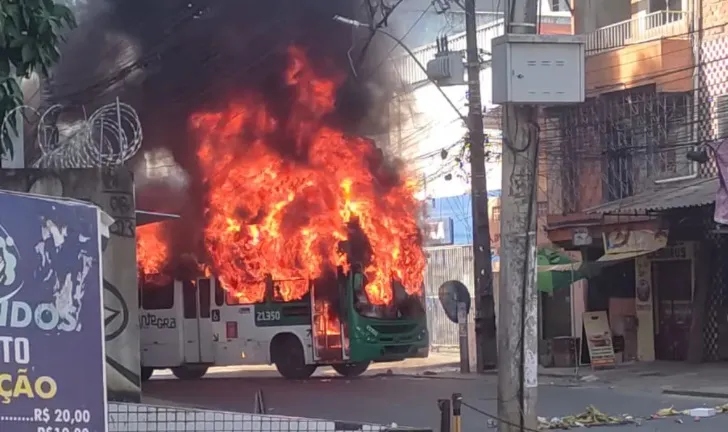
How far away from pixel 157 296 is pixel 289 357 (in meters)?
3.31

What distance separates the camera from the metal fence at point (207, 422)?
7695 millimetres

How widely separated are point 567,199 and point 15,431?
866 inches

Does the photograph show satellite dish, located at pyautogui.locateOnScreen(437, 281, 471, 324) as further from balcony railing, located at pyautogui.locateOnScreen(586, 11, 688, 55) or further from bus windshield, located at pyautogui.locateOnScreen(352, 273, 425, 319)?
balcony railing, located at pyautogui.locateOnScreen(586, 11, 688, 55)

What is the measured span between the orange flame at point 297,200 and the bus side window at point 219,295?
18 centimetres

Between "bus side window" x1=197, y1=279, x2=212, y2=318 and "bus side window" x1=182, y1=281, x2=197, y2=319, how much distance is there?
0.49 feet

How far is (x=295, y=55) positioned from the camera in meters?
22.6

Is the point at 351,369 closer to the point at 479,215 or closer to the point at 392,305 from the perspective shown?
the point at 392,305

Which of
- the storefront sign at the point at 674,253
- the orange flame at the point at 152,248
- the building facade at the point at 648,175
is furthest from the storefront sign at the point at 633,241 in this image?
the orange flame at the point at 152,248

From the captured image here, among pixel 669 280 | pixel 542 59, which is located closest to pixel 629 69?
pixel 669 280

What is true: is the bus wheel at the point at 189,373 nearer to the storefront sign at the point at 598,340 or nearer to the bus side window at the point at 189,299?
the bus side window at the point at 189,299

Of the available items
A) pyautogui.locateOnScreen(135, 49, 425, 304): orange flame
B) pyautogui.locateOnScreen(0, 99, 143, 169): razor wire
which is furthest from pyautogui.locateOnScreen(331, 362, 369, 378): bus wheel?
pyautogui.locateOnScreen(0, 99, 143, 169): razor wire

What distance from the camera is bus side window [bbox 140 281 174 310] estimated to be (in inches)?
932

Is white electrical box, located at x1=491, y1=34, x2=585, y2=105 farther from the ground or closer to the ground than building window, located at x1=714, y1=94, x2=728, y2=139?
closer to the ground

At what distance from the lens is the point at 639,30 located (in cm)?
2555
